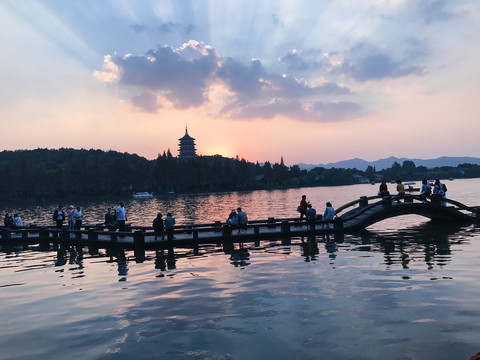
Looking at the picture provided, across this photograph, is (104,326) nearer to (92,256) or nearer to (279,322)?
(279,322)

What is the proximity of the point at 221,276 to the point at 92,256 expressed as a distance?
916cm

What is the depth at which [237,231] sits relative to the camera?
23797 millimetres

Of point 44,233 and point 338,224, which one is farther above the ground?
point 44,233

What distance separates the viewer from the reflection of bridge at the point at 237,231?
2205 centimetres

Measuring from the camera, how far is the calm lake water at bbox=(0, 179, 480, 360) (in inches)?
309

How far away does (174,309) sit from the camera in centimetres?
1045

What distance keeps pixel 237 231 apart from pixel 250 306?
43.9 feet

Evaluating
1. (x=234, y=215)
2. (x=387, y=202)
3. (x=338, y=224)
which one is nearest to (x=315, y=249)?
(x=338, y=224)

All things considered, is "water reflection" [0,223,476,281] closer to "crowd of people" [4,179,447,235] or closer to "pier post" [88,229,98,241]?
"pier post" [88,229,98,241]

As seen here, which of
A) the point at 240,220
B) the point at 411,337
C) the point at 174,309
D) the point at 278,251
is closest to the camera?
the point at 411,337

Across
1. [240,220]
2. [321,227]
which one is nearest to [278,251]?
[240,220]

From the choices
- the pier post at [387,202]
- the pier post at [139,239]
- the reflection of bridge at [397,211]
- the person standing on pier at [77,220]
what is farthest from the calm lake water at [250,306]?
the person standing on pier at [77,220]

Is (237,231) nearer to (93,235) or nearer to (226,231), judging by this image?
(226,231)

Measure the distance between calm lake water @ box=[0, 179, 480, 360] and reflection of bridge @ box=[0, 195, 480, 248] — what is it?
3.46 m
